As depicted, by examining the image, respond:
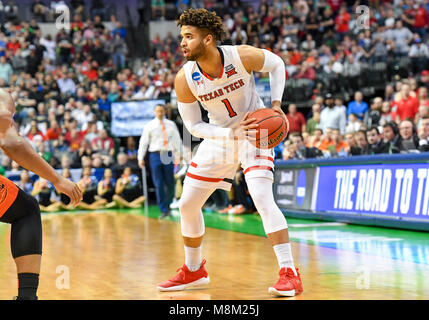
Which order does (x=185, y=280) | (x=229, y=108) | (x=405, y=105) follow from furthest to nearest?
1. (x=405, y=105)
2. (x=185, y=280)
3. (x=229, y=108)

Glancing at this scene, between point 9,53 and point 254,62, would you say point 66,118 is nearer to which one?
point 9,53

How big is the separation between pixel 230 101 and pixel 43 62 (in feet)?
58.3

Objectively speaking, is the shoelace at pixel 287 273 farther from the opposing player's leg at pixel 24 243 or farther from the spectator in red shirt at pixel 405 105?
the spectator in red shirt at pixel 405 105

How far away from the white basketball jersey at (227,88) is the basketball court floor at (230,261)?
Answer: 1.50m

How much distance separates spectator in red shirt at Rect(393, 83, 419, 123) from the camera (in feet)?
46.8

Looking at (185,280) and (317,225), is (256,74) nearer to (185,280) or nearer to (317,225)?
(317,225)

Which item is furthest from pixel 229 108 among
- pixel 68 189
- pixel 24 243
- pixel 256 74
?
pixel 256 74

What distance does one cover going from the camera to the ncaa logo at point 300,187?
12617 millimetres

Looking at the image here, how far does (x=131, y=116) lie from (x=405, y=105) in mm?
7608

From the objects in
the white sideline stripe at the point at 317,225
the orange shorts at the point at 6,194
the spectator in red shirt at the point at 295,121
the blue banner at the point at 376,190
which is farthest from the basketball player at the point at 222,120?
the spectator in red shirt at the point at 295,121

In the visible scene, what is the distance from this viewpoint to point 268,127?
5270 millimetres

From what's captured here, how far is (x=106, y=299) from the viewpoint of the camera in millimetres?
5203

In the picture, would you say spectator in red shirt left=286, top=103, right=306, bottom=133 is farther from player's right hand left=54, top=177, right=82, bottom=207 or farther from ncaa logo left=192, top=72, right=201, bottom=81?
player's right hand left=54, top=177, right=82, bottom=207
